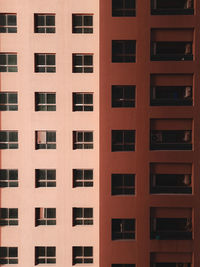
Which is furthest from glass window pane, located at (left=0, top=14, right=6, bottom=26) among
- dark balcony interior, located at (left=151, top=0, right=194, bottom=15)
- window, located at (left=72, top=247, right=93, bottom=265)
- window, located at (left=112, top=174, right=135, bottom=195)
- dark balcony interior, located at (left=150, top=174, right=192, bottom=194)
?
window, located at (left=72, top=247, right=93, bottom=265)

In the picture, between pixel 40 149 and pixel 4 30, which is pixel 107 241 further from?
pixel 4 30

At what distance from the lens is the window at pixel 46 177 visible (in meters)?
14.0

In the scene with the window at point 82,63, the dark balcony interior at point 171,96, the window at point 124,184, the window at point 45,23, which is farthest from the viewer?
the window at point 82,63

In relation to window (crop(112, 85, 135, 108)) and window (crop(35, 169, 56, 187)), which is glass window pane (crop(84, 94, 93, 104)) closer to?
window (crop(112, 85, 135, 108))

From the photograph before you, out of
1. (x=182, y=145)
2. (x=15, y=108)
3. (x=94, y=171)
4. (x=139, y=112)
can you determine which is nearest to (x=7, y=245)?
(x=94, y=171)

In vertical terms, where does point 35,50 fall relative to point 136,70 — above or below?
above

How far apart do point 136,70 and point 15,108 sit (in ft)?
28.6

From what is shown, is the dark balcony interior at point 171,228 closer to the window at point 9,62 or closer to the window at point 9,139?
the window at point 9,139

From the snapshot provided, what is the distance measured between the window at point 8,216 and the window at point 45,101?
24.8 feet

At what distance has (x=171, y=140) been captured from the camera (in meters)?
13.4

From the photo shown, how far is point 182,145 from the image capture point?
12750 mm

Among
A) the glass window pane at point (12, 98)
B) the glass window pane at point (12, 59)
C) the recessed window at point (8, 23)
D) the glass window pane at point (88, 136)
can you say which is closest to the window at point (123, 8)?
the recessed window at point (8, 23)

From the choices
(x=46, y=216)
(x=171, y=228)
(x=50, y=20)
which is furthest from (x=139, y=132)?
(x=50, y=20)

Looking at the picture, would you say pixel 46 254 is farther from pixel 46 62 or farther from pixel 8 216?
pixel 46 62
